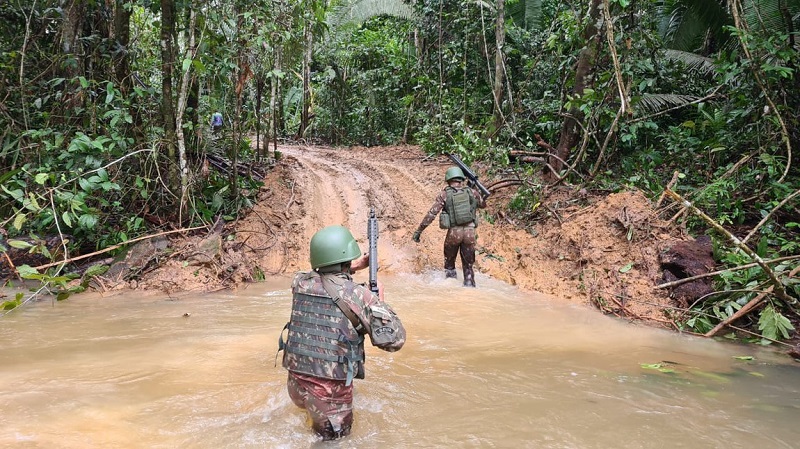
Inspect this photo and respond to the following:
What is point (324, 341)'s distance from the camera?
3080mm

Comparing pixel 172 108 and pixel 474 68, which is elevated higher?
pixel 474 68

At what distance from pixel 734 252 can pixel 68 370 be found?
7.02 metres

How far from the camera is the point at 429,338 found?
203 inches

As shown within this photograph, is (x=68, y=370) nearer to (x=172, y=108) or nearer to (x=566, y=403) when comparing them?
(x=566, y=403)

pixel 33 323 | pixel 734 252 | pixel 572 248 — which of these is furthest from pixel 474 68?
pixel 33 323

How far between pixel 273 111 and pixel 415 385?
8904mm

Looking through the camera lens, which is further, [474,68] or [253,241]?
[474,68]

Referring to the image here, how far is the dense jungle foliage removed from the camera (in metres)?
6.50

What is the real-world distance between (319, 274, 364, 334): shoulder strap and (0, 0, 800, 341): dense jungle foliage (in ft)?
9.82

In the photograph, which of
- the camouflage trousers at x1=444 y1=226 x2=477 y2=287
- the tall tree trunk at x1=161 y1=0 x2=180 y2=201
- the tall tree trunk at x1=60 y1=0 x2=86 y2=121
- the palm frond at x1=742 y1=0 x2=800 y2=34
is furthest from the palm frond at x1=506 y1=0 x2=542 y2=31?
the tall tree trunk at x1=60 y1=0 x2=86 y2=121

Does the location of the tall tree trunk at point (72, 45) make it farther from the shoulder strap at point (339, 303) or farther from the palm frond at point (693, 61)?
the palm frond at point (693, 61)

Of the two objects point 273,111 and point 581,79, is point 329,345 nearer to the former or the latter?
point 581,79

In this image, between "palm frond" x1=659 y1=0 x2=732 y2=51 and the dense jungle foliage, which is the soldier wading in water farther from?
"palm frond" x1=659 y1=0 x2=732 y2=51

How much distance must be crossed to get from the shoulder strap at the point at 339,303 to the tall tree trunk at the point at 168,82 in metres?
5.63
